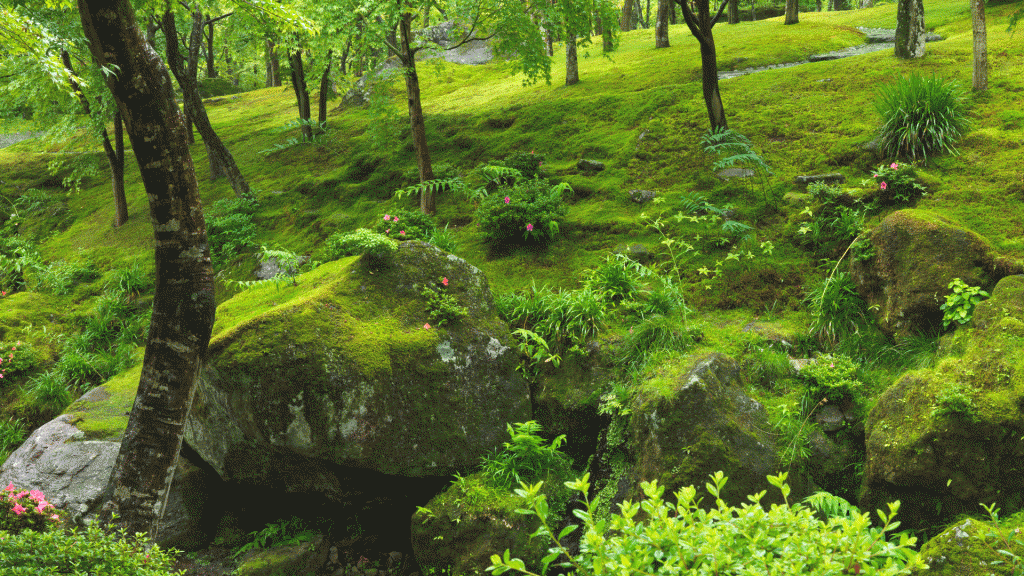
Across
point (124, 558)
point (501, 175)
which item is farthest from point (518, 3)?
point (124, 558)

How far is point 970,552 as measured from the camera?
3.06 m

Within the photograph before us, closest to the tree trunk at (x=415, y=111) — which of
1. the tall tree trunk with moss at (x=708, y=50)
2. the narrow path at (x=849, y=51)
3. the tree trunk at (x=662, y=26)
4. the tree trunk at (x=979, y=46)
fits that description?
the tall tree trunk with moss at (x=708, y=50)

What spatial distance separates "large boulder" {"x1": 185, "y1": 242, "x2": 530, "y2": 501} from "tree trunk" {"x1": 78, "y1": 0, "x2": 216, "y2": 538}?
56cm

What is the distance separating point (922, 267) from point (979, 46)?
465 cm

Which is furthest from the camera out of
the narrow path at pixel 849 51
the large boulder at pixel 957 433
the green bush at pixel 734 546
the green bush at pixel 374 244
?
the narrow path at pixel 849 51

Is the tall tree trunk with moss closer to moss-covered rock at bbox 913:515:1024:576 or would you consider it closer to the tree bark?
moss-covered rock at bbox 913:515:1024:576

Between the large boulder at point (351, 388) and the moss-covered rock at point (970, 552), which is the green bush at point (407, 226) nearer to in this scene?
the large boulder at point (351, 388)

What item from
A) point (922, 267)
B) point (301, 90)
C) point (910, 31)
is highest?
point (301, 90)

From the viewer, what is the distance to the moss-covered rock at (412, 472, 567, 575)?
4.98m

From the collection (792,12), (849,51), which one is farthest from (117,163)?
(792,12)

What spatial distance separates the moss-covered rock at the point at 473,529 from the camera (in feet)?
16.3

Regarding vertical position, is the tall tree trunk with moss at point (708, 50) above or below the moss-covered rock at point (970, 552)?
above

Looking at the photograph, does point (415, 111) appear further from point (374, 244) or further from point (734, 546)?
point (734, 546)

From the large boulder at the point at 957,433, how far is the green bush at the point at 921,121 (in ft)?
10.9
